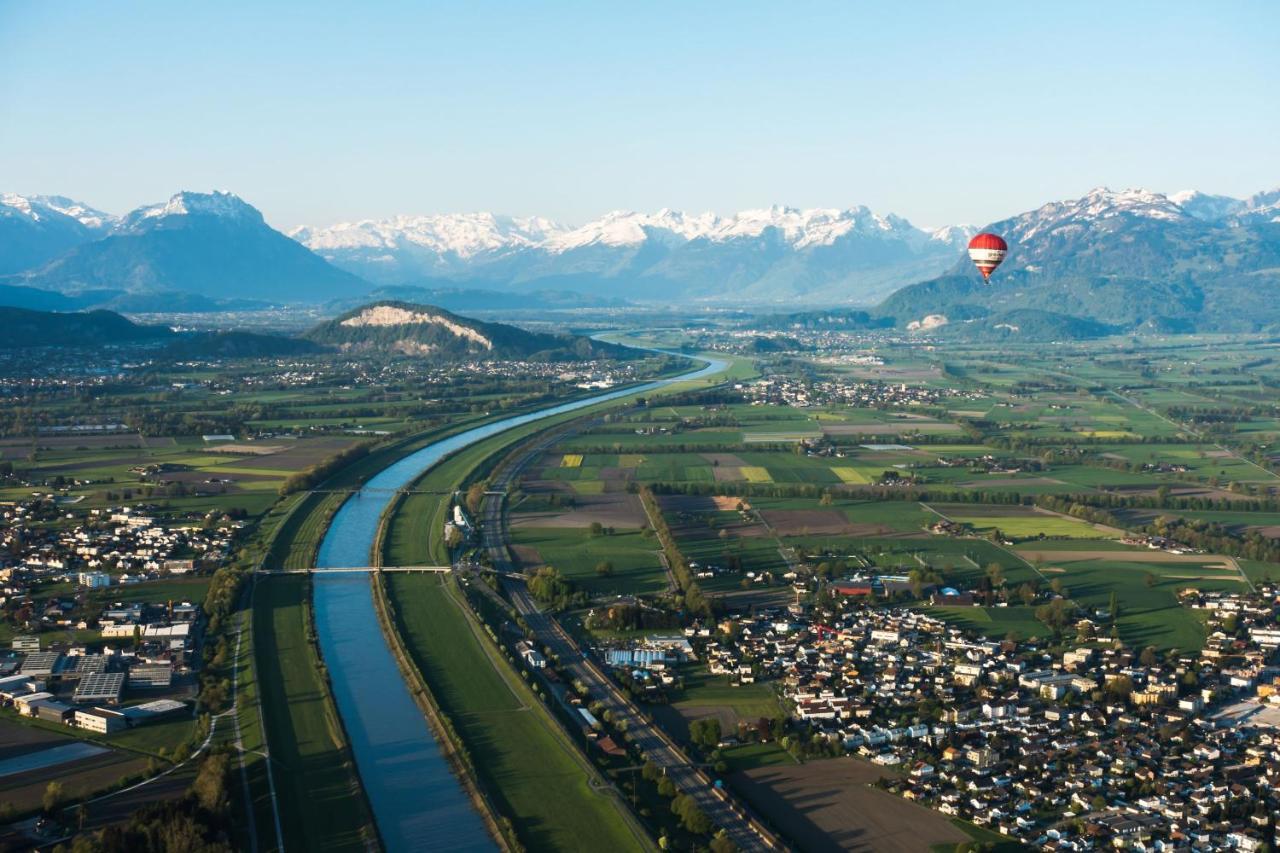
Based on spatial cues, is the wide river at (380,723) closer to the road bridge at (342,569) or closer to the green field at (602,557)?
the road bridge at (342,569)

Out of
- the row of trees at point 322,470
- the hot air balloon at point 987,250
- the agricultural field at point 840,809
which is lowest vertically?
the agricultural field at point 840,809

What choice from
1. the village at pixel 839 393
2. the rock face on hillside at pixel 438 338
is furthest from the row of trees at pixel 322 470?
the rock face on hillside at pixel 438 338

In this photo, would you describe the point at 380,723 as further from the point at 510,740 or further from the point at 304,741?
the point at 510,740

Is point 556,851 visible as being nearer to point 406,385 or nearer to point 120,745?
point 120,745

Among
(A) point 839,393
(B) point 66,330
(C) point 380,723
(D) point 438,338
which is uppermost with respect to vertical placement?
(B) point 66,330

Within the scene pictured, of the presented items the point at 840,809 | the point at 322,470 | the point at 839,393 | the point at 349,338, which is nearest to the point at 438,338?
the point at 349,338

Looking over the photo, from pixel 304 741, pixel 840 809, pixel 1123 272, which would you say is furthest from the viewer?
pixel 1123 272
